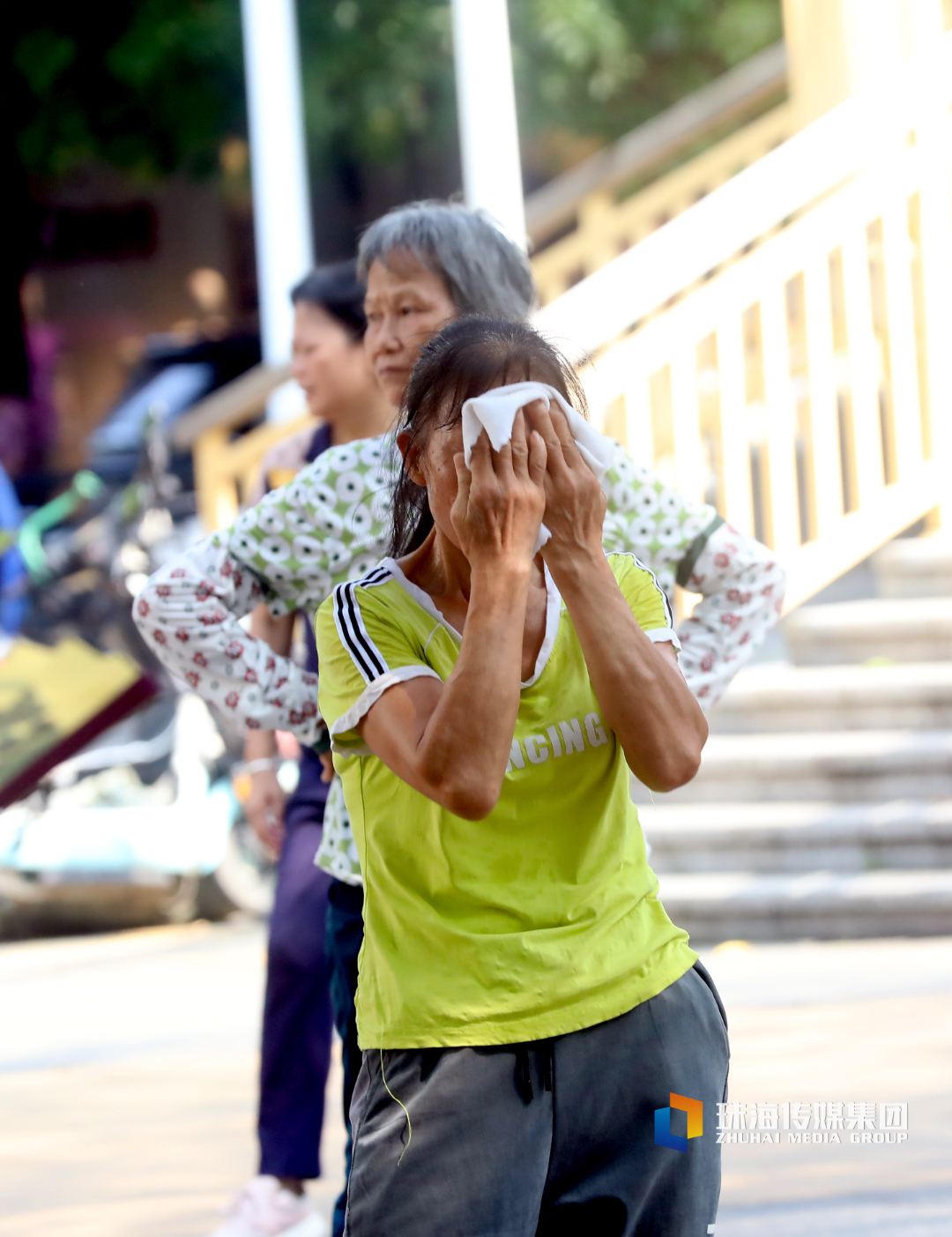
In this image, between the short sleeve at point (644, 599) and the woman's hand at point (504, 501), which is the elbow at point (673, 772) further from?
the woman's hand at point (504, 501)

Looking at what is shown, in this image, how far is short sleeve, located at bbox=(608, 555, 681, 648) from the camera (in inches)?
68.9

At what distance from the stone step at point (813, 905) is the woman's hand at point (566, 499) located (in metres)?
3.57

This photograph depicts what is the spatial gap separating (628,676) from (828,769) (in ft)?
12.6

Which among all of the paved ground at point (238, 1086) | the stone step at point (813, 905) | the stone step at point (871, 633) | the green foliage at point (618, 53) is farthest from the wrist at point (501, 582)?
the green foliage at point (618, 53)

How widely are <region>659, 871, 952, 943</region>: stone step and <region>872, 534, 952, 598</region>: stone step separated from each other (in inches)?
47.2

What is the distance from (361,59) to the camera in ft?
38.3

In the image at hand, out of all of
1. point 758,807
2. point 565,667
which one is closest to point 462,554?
point 565,667

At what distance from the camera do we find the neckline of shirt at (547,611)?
169cm

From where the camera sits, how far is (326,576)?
244 centimetres

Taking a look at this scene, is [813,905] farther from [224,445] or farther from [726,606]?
[224,445]

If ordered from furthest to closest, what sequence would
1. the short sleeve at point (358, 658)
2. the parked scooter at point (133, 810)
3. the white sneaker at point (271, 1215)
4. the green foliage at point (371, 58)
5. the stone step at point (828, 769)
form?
the green foliage at point (371, 58) < the parked scooter at point (133, 810) < the stone step at point (828, 769) < the white sneaker at point (271, 1215) < the short sleeve at point (358, 658)

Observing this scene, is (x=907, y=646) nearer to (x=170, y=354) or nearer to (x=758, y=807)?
(x=758, y=807)

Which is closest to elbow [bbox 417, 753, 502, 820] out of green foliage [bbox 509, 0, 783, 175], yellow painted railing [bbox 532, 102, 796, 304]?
yellow painted railing [bbox 532, 102, 796, 304]

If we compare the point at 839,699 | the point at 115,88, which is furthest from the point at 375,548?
the point at 115,88
